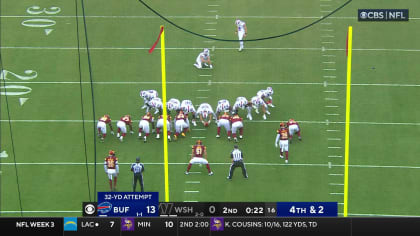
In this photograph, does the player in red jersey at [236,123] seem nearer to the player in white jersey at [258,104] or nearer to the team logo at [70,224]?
the player in white jersey at [258,104]

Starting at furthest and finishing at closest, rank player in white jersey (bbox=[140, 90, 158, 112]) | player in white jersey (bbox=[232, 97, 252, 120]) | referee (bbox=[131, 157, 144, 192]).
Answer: player in white jersey (bbox=[140, 90, 158, 112]) → player in white jersey (bbox=[232, 97, 252, 120]) → referee (bbox=[131, 157, 144, 192])

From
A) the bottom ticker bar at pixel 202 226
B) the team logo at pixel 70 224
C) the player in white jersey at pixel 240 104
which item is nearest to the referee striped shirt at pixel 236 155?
the player in white jersey at pixel 240 104

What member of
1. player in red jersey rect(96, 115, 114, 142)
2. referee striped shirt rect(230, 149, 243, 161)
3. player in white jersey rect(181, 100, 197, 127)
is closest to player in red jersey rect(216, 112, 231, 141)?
player in white jersey rect(181, 100, 197, 127)

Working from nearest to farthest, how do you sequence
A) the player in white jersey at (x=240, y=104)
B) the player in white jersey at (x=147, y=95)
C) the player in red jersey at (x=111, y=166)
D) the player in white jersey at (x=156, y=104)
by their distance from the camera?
1. the player in red jersey at (x=111, y=166)
2. the player in white jersey at (x=240, y=104)
3. the player in white jersey at (x=156, y=104)
4. the player in white jersey at (x=147, y=95)

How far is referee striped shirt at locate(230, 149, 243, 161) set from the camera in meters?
25.3

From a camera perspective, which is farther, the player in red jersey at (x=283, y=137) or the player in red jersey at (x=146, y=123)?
the player in red jersey at (x=146, y=123)

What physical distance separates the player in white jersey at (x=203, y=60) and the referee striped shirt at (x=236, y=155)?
233 inches

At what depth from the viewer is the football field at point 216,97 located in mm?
25859

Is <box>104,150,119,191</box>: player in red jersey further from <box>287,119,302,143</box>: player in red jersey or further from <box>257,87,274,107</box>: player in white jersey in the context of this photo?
<box>257,87,274,107</box>: player in white jersey

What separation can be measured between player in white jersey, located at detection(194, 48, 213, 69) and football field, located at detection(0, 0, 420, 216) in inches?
7.9

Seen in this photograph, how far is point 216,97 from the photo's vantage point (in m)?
29.5

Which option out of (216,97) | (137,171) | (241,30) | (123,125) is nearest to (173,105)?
(123,125)

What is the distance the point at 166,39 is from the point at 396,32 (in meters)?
7.11

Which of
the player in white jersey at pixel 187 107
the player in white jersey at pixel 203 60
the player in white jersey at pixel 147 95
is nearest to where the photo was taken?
the player in white jersey at pixel 187 107
